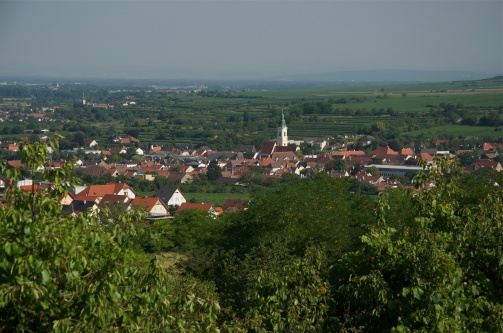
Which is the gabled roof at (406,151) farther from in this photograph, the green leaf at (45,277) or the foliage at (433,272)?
the green leaf at (45,277)

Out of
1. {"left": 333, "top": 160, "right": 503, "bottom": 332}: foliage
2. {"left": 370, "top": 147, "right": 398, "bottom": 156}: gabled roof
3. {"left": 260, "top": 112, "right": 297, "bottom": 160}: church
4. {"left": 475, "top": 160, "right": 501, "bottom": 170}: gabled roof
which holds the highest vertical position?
{"left": 333, "top": 160, "right": 503, "bottom": 332}: foliage

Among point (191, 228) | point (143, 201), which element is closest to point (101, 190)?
point (143, 201)

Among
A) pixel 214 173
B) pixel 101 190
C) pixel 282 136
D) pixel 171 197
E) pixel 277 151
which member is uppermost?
pixel 101 190

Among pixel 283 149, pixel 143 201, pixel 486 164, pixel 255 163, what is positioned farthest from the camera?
pixel 283 149

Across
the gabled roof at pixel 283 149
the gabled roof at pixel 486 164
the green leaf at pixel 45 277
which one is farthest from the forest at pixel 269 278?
the gabled roof at pixel 283 149

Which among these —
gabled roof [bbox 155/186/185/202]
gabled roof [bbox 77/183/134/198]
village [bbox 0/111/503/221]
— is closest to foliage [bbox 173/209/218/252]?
village [bbox 0/111/503/221]

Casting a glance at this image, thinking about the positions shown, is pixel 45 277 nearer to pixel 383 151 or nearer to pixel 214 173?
pixel 214 173

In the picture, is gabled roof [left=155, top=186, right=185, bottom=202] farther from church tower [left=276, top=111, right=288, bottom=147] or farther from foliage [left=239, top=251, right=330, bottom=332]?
church tower [left=276, top=111, right=288, bottom=147]

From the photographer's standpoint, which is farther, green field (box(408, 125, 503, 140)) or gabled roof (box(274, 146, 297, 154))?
green field (box(408, 125, 503, 140))

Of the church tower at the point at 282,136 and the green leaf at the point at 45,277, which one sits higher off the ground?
the green leaf at the point at 45,277

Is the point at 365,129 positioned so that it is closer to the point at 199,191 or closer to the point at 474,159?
the point at 474,159

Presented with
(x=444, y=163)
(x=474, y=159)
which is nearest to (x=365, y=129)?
(x=474, y=159)
